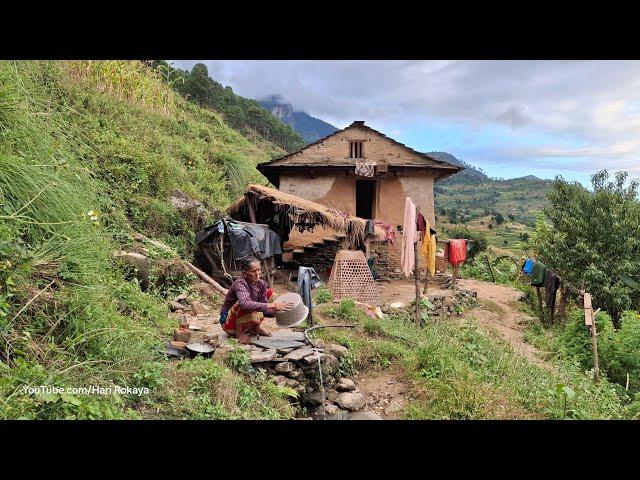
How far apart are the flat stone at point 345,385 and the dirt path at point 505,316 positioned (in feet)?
12.7

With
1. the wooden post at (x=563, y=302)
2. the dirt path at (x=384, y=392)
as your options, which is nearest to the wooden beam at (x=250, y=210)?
the dirt path at (x=384, y=392)

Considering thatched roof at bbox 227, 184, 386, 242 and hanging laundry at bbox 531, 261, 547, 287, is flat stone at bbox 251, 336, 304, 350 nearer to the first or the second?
thatched roof at bbox 227, 184, 386, 242

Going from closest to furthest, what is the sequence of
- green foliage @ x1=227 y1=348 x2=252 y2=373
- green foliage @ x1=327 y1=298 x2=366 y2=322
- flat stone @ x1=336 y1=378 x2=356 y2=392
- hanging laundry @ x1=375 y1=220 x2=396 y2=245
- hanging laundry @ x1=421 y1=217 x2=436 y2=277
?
1. green foliage @ x1=227 y1=348 x2=252 y2=373
2. flat stone @ x1=336 y1=378 x2=356 y2=392
3. green foliage @ x1=327 y1=298 x2=366 y2=322
4. hanging laundry @ x1=421 y1=217 x2=436 y2=277
5. hanging laundry @ x1=375 y1=220 x2=396 y2=245

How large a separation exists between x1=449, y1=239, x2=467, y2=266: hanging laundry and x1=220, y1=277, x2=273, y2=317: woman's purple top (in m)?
7.81

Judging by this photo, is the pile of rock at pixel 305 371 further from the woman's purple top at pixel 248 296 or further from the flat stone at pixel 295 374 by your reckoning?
the woman's purple top at pixel 248 296

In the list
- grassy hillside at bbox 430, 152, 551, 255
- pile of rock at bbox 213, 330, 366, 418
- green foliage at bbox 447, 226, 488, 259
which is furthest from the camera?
grassy hillside at bbox 430, 152, 551, 255

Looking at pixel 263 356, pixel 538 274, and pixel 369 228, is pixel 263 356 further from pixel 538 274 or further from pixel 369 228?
pixel 538 274

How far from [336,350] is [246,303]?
1569 mm

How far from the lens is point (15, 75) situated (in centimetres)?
477

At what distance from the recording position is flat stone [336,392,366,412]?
15.0 ft

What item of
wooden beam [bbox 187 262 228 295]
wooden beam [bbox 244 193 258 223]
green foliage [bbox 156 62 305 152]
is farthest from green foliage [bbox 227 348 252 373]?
green foliage [bbox 156 62 305 152]

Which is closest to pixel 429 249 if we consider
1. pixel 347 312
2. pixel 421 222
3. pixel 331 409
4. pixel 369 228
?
pixel 421 222

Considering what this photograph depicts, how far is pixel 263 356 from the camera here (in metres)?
4.38
